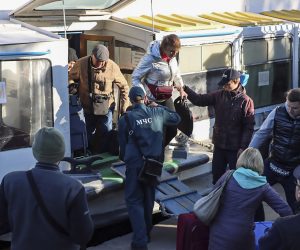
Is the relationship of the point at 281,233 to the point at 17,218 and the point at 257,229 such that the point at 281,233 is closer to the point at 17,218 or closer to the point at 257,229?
the point at 17,218

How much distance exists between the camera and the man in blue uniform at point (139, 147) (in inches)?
226

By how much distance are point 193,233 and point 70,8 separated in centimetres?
386

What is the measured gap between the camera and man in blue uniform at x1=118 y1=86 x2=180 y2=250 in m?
5.74

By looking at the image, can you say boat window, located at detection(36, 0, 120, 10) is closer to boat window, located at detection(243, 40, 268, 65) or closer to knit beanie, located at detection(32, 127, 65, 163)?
boat window, located at detection(243, 40, 268, 65)

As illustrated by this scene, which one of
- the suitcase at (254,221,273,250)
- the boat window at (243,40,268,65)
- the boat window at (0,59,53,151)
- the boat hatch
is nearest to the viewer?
the suitcase at (254,221,273,250)

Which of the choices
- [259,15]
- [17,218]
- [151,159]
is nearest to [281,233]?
[17,218]

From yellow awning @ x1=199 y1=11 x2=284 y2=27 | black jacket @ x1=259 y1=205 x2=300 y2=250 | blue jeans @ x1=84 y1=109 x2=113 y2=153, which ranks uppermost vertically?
yellow awning @ x1=199 y1=11 x2=284 y2=27

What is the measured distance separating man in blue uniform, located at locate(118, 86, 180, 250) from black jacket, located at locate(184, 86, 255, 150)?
0.87 metres

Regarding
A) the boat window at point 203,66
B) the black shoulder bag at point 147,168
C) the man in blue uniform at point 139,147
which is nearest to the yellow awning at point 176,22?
the boat window at point 203,66

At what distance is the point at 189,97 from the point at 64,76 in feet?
4.57

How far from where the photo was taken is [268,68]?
9.65m

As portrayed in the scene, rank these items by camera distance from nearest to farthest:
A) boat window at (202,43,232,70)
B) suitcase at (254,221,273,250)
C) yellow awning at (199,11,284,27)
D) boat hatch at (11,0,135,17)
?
suitcase at (254,221,273,250)
boat hatch at (11,0,135,17)
boat window at (202,43,232,70)
yellow awning at (199,11,284,27)

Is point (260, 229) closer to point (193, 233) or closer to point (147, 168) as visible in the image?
point (193, 233)

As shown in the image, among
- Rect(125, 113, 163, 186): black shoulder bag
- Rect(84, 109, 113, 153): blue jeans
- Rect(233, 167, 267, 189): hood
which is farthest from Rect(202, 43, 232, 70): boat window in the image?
Rect(233, 167, 267, 189): hood
